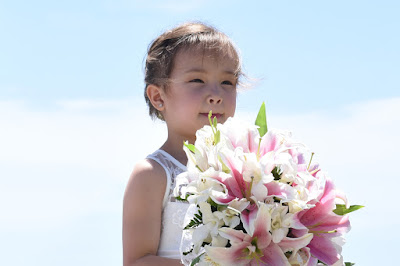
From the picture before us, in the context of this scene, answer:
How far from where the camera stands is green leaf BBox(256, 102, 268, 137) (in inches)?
119

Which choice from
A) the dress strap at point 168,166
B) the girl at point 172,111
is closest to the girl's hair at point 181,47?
the girl at point 172,111

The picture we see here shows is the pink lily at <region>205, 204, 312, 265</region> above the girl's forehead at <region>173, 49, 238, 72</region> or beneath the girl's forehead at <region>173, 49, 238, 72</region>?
beneath

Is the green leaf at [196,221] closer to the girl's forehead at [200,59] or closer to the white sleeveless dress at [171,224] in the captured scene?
the white sleeveless dress at [171,224]

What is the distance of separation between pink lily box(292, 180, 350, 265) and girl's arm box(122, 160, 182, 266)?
1.13 meters

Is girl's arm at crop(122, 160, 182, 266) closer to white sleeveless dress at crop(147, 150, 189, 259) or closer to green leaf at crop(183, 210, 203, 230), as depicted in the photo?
white sleeveless dress at crop(147, 150, 189, 259)

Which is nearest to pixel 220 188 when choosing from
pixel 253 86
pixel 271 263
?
pixel 271 263

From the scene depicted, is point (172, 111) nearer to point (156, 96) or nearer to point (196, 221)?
point (156, 96)

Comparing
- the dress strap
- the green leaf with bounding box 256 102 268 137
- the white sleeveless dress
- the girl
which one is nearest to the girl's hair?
the girl

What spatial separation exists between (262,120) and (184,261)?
2.88ft

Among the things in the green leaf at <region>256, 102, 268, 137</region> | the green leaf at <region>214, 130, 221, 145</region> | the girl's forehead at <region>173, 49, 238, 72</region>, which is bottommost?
the green leaf at <region>214, 130, 221, 145</region>

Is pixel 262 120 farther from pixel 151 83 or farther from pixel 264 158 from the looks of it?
pixel 151 83

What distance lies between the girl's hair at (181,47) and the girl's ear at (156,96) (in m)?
0.04

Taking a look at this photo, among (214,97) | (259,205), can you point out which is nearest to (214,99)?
(214,97)

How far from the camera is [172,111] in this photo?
168 inches
